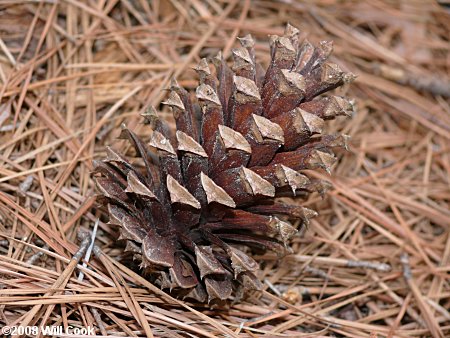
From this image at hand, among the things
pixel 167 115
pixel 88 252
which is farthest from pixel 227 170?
pixel 167 115

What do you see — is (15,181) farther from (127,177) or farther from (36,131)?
(127,177)

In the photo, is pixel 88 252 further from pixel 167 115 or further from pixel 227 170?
pixel 167 115

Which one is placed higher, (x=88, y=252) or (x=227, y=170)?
(x=227, y=170)

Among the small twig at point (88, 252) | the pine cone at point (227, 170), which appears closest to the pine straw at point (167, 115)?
the small twig at point (88, 252)

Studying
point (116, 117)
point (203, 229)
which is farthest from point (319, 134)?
point (116, 117)

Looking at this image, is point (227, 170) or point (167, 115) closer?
point (227, 170)

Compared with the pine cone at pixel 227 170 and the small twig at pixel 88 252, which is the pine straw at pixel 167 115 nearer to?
the small twig at pixel 88 252
